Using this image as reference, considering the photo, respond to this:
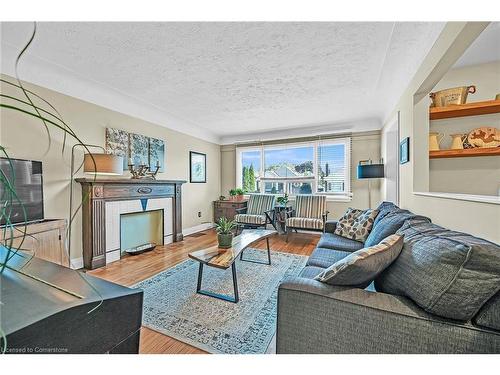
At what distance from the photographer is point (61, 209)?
2.82 metres

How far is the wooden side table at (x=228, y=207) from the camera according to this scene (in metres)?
5.34

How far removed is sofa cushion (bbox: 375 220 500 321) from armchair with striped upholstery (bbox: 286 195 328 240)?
9.66ft

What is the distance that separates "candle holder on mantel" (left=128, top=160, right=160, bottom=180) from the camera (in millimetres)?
3616

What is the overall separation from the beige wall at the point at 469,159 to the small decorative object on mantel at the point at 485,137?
17 cm

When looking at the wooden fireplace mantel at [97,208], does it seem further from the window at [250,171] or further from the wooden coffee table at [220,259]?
the window at [250,171]

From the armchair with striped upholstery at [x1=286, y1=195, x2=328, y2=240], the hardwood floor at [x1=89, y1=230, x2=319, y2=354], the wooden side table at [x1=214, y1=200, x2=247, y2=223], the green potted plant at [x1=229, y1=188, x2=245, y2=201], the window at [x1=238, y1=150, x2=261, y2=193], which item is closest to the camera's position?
the hardwood floor at [x1=89, y1=230, x2=319, y2=354]

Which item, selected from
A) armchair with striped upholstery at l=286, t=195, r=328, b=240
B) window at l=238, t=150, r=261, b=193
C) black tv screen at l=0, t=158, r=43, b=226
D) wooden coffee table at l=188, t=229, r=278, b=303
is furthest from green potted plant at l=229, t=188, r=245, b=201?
black tv screen at l=0, t=158, r=43, b=226

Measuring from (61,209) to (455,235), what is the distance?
364cm

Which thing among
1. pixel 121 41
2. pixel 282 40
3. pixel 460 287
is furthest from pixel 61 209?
pixel 460 287

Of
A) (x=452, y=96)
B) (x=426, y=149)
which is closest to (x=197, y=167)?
(x=426, y=149)

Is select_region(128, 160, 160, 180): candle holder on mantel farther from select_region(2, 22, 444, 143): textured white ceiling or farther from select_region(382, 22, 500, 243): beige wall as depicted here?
select_region(382, 22, 500, 243): beige wall

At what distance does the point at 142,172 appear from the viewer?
147 inches

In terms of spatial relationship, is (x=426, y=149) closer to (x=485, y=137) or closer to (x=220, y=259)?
(x=485, y=137)
